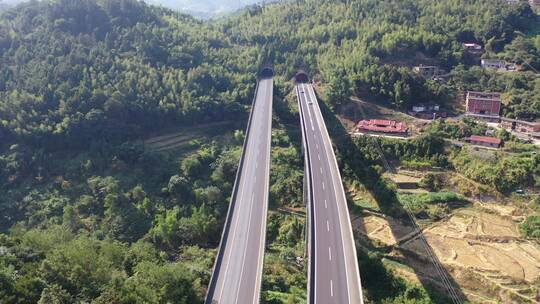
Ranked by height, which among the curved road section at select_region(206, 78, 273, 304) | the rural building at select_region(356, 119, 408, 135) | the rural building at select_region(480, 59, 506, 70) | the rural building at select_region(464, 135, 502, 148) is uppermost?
the rural building at select_region(480, 59, 506, 70)

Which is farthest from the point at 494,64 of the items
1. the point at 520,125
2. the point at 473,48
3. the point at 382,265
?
the point at 382,265

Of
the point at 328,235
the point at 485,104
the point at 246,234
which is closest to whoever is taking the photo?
the point at 328,235

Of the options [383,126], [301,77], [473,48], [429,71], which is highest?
[473,48]

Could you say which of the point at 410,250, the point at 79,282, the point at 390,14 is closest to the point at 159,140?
the point at 79,282

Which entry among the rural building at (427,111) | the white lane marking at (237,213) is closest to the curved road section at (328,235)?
the white lane marking at (237,213)

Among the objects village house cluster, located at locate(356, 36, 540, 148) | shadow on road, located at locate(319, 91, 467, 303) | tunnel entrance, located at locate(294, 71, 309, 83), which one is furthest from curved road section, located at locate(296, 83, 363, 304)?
tunnel entrance, located at locate(294, 71, 309, 83)

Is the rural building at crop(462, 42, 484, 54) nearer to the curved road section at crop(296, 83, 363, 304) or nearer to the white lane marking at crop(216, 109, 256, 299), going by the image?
the curved road section at crop(296, 83, 363, 304)

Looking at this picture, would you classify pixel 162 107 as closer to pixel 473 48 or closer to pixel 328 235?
pixel 328 235
